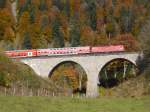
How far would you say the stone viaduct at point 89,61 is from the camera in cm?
6009

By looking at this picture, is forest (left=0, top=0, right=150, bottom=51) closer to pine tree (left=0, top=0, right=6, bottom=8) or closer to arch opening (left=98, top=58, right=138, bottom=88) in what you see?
pine tree (left=0, top=0, right=6, bottom=8)

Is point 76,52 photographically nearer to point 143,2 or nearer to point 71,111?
point 71,111

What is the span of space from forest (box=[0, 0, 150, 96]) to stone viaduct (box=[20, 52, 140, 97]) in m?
24.7

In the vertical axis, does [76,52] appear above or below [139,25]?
below

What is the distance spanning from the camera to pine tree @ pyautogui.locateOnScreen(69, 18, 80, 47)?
102 metres

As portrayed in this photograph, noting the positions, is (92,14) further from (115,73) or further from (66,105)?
(66,105)

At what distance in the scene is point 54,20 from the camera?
A: 4218 inches

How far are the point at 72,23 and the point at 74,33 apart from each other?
4.95 meters

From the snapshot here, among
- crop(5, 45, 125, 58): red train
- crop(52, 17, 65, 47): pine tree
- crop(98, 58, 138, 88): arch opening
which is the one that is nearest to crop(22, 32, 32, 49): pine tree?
crop(52, 17, 65, 47): pine tree

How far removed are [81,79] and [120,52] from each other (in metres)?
15.4

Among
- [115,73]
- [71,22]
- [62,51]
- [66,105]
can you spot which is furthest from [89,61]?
[71,22]

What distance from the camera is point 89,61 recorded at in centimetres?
6194

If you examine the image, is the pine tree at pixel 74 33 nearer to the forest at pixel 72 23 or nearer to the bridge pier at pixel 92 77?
the forest at pixel 72 23

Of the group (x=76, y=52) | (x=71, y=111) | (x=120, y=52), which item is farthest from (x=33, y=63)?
(x=71, y=111)
